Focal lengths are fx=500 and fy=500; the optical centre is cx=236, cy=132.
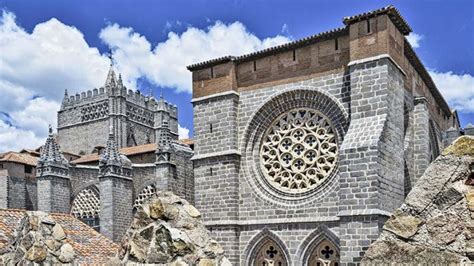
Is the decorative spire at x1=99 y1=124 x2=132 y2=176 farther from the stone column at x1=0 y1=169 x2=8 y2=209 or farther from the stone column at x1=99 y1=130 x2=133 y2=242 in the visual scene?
the stone column at x1=0 y1=169 x2=8 y2=209

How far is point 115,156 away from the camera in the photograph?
24.1m

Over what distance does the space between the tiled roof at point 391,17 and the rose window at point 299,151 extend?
9.58 feet

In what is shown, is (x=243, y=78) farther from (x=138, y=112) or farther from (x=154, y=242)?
(x=138, y=112)

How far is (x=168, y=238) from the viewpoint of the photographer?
3602mm

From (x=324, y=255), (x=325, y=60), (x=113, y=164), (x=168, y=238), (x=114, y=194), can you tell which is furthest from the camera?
(x=113, y=164)

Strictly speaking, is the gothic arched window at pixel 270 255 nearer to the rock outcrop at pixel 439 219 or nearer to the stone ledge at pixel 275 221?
the stone ledge at pixel 275 221

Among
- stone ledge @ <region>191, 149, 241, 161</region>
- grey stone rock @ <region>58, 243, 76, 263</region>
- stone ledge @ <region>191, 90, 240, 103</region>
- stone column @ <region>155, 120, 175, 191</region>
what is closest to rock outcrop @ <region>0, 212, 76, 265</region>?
grey stone rock @ <region>58, 243, 76, 263</region>

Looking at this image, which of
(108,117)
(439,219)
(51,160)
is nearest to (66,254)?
(439,219)

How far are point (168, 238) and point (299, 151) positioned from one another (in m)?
11.7

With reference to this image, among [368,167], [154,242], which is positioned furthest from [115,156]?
[154,242]

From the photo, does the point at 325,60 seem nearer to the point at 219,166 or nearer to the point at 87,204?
the point at 219,166

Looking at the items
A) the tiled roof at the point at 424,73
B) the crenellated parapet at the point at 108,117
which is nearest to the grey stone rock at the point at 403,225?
the tiled roof at the point at 424,73

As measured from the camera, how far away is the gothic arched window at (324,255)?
44.9ft

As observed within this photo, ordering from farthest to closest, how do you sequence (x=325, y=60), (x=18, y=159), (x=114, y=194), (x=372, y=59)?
(x=18, y=159) < (x=114, y=194) < (x=325, y=60) < (x=372, y=59)
